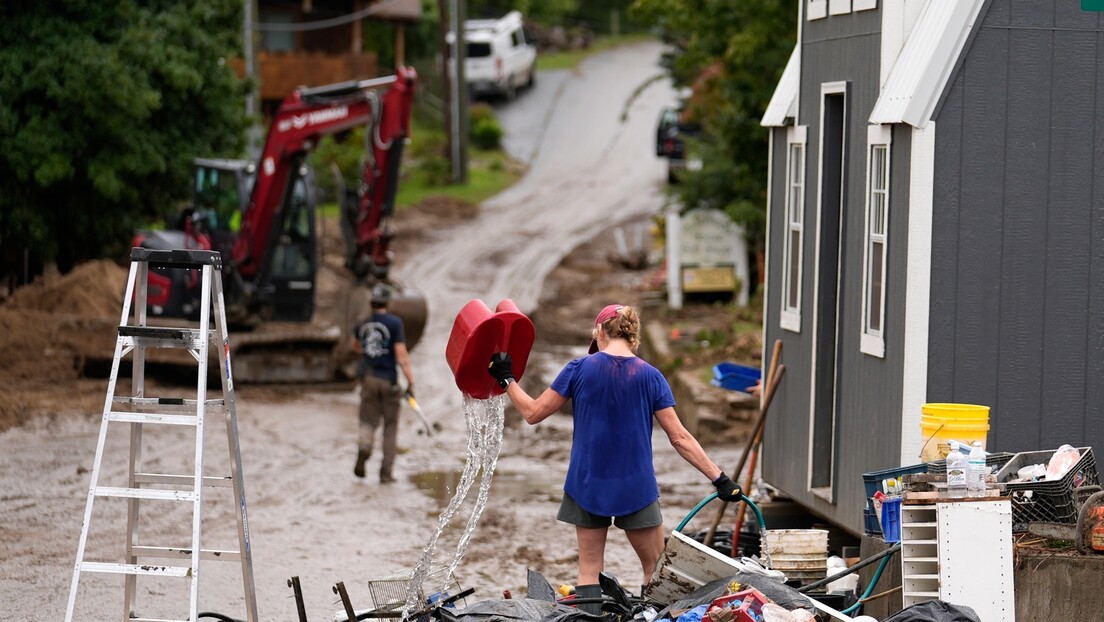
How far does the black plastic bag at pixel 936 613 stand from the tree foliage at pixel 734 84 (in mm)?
13116

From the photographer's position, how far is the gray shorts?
793cm

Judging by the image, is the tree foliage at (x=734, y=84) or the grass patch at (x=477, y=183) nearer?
the tree foliage at (x=734, y=84)

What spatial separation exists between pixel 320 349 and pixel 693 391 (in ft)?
18.7

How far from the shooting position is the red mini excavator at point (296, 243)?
19188mm

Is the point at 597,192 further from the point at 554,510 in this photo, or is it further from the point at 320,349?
the point at 554,510

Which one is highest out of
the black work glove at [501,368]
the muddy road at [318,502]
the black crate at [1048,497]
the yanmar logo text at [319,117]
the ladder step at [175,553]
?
the yanmar logo text at [319,117]

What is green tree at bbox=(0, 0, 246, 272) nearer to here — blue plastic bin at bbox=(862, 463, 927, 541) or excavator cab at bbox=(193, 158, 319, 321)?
excavator cab at bbox=(193, 158, 319, 321)

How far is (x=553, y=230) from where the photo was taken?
Result: 31312 millimetres

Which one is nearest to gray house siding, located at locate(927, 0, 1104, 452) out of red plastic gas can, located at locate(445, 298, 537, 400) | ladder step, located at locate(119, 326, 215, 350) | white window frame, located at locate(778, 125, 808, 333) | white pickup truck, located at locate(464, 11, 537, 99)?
white window frame, located at locate(778, 125, 808, 333)

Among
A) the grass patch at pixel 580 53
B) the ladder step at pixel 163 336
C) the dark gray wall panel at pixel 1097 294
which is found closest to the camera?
the ladder step at pixel 163 336

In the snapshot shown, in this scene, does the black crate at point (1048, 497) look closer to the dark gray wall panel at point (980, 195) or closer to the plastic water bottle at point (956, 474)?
the plastic water bottle at point (956, 474)

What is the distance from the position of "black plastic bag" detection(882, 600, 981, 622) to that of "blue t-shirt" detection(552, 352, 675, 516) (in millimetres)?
1592

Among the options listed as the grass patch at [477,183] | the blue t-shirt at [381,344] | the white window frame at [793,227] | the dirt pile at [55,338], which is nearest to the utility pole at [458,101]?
the grass patch at [477,183]

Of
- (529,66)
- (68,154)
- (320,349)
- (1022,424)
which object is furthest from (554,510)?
(529,66)
